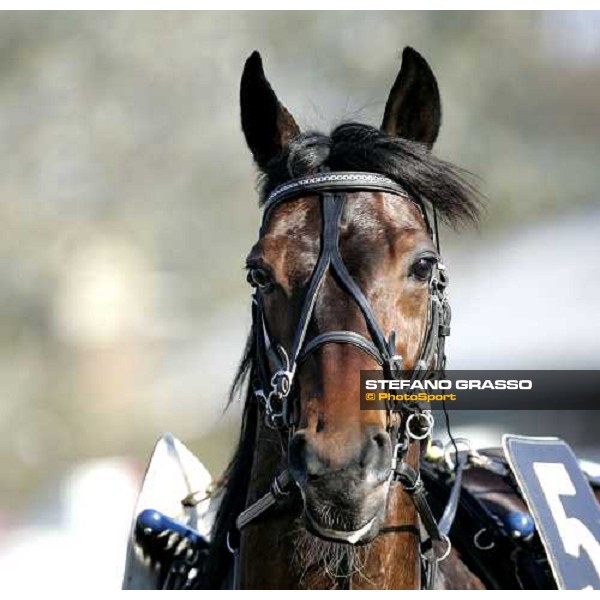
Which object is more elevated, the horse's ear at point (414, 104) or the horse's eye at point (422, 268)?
the horse's ear at point (414, 104)

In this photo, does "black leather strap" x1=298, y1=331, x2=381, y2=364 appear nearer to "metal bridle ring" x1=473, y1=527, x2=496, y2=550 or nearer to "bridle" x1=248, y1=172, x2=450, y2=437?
"bridle" x1=248, y1=172, x2=450, y2=437

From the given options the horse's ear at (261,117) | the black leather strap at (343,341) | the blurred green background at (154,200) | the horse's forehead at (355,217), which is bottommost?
the black leather strap at (343,341)

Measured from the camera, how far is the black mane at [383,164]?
224cm

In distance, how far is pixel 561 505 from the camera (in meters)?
2.63

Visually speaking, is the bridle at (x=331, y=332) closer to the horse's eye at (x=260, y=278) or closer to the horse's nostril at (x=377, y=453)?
the horse's eye at (x=260, y=278)

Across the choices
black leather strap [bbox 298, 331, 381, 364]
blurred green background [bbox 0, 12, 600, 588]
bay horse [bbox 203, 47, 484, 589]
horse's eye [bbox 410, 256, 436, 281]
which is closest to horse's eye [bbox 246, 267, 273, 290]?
bay horse [bbox 203, 47, 484, 589]

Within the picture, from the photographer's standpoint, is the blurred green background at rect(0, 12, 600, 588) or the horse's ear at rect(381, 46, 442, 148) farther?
the blurred green background at rect(0, 12, 600, 588)

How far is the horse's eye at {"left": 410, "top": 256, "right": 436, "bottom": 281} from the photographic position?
210cm

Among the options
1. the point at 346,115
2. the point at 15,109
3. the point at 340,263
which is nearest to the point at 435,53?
the point at 15,109

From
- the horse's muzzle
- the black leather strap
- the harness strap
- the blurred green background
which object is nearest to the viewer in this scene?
the horse's muzzle

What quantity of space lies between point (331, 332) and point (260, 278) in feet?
0.85

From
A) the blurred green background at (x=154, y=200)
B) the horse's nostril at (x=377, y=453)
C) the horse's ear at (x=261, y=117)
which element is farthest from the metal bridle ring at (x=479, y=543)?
the blurred green background at (x=154, y=200)

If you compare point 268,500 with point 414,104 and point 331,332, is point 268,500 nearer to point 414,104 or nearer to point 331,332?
point 331,332

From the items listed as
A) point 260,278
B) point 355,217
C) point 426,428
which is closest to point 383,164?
point 355,217
